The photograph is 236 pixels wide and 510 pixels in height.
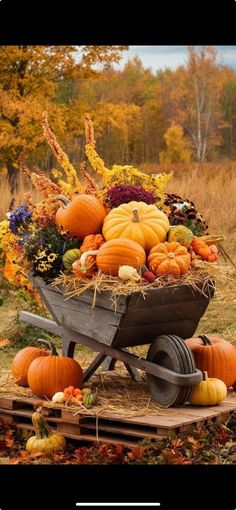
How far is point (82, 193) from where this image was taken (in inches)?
193

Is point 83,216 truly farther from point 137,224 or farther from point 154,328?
point 154,328

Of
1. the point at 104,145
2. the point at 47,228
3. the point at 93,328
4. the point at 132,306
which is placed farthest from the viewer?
the point at 104,145

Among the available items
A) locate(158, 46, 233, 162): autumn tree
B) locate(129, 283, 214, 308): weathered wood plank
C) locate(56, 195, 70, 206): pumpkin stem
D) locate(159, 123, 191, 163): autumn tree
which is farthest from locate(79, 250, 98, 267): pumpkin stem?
locate(158, 46, 233, 162): autumn tree

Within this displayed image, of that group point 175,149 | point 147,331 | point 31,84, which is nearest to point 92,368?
point 147,331

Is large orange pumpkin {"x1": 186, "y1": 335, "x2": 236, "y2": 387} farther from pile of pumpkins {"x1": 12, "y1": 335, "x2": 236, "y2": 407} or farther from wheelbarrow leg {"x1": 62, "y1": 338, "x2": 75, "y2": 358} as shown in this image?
wheelbarrow leg {"x1": 62, "y1": 338, "x2": 75, "y2": 358}

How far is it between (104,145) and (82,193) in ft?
83.4

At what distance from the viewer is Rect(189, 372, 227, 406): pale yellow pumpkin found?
428 cm

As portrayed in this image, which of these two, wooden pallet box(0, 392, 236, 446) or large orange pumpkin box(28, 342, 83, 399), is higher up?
large orange pumpkin box(28, 342, 83, 399)

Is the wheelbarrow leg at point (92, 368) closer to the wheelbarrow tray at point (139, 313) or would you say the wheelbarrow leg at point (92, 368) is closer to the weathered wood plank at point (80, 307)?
the wheelbarrow tray at point (139, 313)

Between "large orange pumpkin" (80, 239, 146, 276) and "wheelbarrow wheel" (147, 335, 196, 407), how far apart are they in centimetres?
41

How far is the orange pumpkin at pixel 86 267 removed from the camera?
14.2 feet

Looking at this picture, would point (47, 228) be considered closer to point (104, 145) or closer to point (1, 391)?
point (1, 391)

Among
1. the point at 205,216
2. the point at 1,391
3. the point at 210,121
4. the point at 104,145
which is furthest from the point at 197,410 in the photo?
the point at 210,121

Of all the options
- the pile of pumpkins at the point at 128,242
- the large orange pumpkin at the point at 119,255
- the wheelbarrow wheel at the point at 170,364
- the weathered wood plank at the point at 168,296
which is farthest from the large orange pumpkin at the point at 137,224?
the wheelbarrow wheel at the point at 170,364
